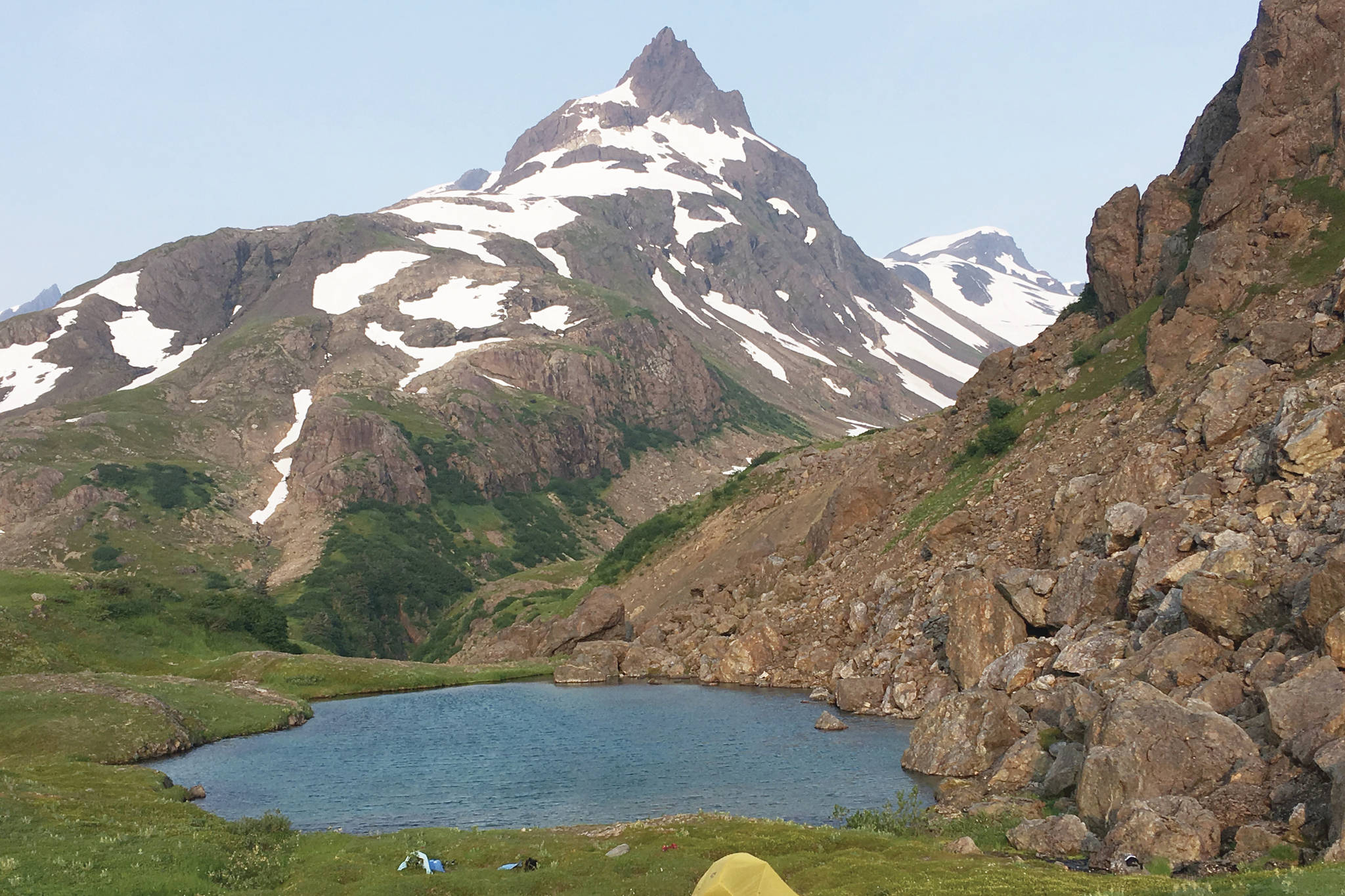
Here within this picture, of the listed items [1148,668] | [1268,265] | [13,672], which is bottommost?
[13,672]

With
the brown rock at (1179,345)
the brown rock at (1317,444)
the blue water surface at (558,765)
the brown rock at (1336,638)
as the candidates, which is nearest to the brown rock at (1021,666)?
the blue water surface at (558,765)

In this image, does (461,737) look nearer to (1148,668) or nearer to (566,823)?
(566,823)

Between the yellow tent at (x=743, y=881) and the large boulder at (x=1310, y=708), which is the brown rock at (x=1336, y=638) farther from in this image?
the yellow tent at (x=743, y=881)

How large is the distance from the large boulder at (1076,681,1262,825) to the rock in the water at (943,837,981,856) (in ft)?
15.4

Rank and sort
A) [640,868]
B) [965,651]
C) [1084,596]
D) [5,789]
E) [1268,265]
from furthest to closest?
[1268,265] → [965,651] → [1084,596] → [5,789] → [640,868]

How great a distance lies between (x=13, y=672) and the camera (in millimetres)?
83312

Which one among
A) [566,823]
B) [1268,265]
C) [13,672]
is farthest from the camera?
[13,672]

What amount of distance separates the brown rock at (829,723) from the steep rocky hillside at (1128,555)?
5.53 metres

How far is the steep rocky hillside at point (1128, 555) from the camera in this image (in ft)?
113

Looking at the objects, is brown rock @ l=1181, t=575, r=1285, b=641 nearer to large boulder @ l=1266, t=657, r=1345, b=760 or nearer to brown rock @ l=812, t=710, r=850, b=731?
large boulder @ l=1266, t=657, r=1345, b=760

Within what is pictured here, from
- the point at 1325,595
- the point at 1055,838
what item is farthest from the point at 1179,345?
the point at 1055,838

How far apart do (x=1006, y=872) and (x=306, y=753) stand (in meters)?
54.5

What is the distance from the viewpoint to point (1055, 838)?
3416 cm

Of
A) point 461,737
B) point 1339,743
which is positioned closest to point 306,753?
point 461,737
